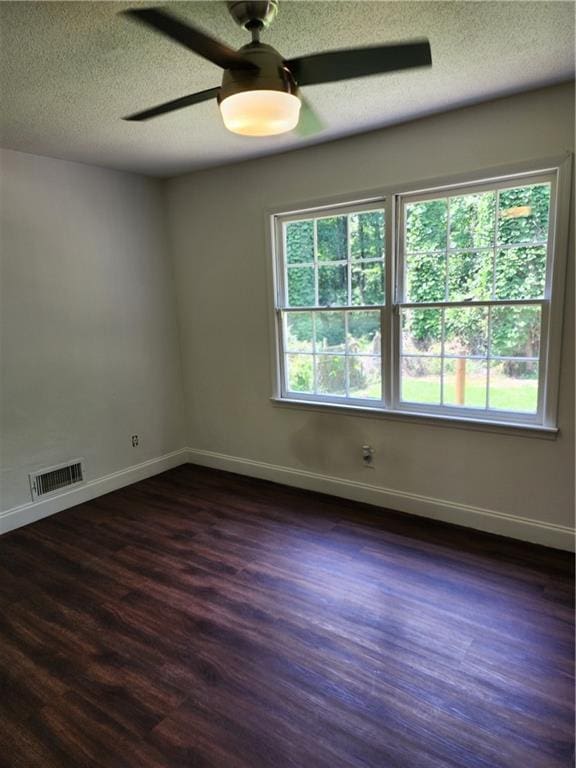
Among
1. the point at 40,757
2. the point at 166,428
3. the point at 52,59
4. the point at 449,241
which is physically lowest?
the point at 40,757

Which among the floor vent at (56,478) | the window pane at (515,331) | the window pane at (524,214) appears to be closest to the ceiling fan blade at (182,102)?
the window pane at (524,214)

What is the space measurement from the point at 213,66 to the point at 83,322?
217 cm

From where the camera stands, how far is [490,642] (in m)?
2.04

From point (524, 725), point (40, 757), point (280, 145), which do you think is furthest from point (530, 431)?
point (40, 757)

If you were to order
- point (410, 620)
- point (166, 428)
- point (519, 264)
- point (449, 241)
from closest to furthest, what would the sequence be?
point (410, 620) < point (519, 264) < point (449, 241) < point (166, 428)

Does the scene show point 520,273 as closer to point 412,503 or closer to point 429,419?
point 429,419

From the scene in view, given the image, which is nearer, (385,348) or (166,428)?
(385,348)

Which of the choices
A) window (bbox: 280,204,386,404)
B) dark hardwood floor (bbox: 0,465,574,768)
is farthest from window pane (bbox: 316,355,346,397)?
dark hardwood floor (bbox: 0,465,574,768)

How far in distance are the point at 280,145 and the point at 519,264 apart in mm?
1769

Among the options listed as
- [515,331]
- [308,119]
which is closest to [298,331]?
[515,331]

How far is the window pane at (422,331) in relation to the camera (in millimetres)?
2979

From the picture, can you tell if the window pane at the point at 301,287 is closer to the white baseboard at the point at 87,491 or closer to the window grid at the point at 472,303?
the window grid at the point at 472,303

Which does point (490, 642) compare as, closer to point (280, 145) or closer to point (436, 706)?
point (436, 706)

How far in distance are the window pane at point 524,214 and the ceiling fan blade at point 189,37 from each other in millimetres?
1832
